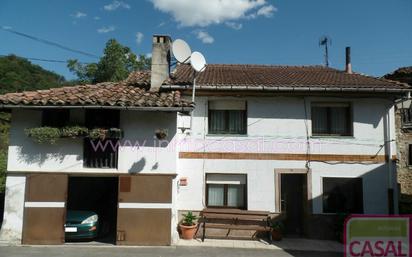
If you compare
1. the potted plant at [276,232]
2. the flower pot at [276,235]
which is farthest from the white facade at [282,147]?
the flower pot at [276,235]

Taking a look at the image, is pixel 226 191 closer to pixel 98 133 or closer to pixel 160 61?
pixel 98 133

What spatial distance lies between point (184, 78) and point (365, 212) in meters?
8.27

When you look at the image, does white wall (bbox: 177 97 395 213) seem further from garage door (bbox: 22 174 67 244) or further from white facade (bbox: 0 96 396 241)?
garage door (bbox: 22 174 67 244)

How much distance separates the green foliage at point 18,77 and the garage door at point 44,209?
83.7 feet

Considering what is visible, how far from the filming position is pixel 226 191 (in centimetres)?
1166

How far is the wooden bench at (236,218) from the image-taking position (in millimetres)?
10898

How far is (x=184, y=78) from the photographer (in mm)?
12516

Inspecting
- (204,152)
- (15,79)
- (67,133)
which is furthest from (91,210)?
(15,79)

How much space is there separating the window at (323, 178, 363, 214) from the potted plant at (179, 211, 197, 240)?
186 inches

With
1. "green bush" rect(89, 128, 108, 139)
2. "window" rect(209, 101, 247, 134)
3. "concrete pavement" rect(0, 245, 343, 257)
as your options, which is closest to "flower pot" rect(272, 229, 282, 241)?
"concrete pavement" rect(0, 245, 343, 257)

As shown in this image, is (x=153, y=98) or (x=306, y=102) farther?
(x=306, y=102)

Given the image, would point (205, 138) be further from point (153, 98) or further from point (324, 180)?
point (324, 180)

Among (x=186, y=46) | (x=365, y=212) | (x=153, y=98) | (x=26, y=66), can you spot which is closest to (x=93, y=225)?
(x=153, y=98)

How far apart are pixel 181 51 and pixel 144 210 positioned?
5865 mm
